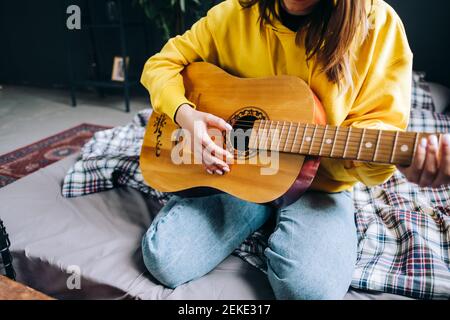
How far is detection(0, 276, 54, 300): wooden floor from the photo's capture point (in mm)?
588

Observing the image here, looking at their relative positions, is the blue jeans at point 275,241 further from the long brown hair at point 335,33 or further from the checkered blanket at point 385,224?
the long brown hair at point 335,33

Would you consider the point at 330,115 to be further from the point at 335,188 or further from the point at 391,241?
the point at 391,241

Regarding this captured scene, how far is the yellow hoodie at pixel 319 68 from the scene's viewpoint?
0.77 meters

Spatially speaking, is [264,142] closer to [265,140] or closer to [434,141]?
[265,140]

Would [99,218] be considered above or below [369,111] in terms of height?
below

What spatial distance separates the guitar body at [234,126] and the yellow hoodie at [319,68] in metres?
0.05

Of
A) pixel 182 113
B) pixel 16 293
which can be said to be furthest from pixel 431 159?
pixel 16 293

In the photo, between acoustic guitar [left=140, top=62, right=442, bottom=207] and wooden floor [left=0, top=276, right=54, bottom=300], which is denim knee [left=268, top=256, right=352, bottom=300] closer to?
acoustic guitar [left=140, top=62, right=442, bottom=207]

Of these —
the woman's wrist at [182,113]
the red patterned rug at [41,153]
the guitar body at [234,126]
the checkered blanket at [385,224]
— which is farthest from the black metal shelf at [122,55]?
the woman's wrist at [182,113]

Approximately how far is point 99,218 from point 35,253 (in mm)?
194

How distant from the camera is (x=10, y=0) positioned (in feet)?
11.1
